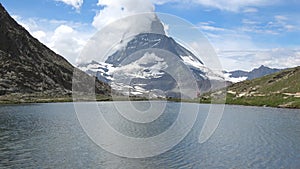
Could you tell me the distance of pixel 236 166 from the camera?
173 ft

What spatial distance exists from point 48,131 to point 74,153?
105 feet

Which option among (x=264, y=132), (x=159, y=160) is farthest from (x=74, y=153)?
(x=264, y=132)

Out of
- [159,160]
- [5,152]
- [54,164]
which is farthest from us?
[5,152]

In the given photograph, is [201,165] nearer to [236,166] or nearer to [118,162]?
[236,166]

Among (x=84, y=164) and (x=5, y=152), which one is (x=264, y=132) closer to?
(x=84, y=164)

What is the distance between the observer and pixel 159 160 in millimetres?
55938

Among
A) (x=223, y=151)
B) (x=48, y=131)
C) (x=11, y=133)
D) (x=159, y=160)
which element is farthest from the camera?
(x=48, y=131)

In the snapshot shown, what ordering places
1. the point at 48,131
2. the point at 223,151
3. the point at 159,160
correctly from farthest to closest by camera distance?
the point at 48,131 → the point at 223,151 → the point at 159,160

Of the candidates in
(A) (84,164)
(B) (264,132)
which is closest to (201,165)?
(A) (84,164)

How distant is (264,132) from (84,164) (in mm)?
58822

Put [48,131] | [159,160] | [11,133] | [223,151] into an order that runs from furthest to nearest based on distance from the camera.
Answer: [48,131]
[11,133]
[223,151]
[159,160]

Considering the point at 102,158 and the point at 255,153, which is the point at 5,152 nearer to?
the point at 102,158

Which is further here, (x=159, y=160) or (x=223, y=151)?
(x=223, y=151)

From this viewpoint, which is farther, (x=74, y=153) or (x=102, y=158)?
(x=74, y=153)
